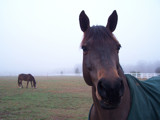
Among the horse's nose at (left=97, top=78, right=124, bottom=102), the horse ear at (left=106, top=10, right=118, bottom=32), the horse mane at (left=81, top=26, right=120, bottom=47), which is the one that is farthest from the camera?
the horse ear at (left=106, top=10, right=118, bottom=32)

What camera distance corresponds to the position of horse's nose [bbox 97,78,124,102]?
5.53 feet

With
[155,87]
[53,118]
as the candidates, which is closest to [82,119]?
[53,118]

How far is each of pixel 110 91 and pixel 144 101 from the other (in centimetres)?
94

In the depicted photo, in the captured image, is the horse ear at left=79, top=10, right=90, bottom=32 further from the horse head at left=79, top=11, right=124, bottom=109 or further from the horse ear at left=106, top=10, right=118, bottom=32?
the horse ear at left=106, top=10, right=118, bottom=32

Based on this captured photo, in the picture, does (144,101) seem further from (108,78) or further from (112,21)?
(112,21)

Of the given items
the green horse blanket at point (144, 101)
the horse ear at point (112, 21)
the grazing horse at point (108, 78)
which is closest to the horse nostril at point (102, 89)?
the grazing horse at point (108, 78)

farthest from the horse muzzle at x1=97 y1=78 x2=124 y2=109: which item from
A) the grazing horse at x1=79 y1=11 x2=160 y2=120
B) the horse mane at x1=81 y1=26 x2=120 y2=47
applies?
the horse mane at x1=81 y1=26 x2=120 y2=47

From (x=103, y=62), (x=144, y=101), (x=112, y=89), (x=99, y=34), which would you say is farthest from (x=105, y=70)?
(x=144, y=101)

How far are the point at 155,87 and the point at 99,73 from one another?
137 centimetres

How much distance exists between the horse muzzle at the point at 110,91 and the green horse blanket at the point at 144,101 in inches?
22.7

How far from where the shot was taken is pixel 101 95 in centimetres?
179

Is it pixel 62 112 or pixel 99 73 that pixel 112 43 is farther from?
pixel 62 112

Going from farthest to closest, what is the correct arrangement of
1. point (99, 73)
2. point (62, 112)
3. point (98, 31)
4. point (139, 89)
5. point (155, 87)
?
point (62, 112), point (155, 87), point (139, 89), point (98, 31), point (99, 73)

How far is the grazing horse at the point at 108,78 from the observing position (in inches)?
69.0
